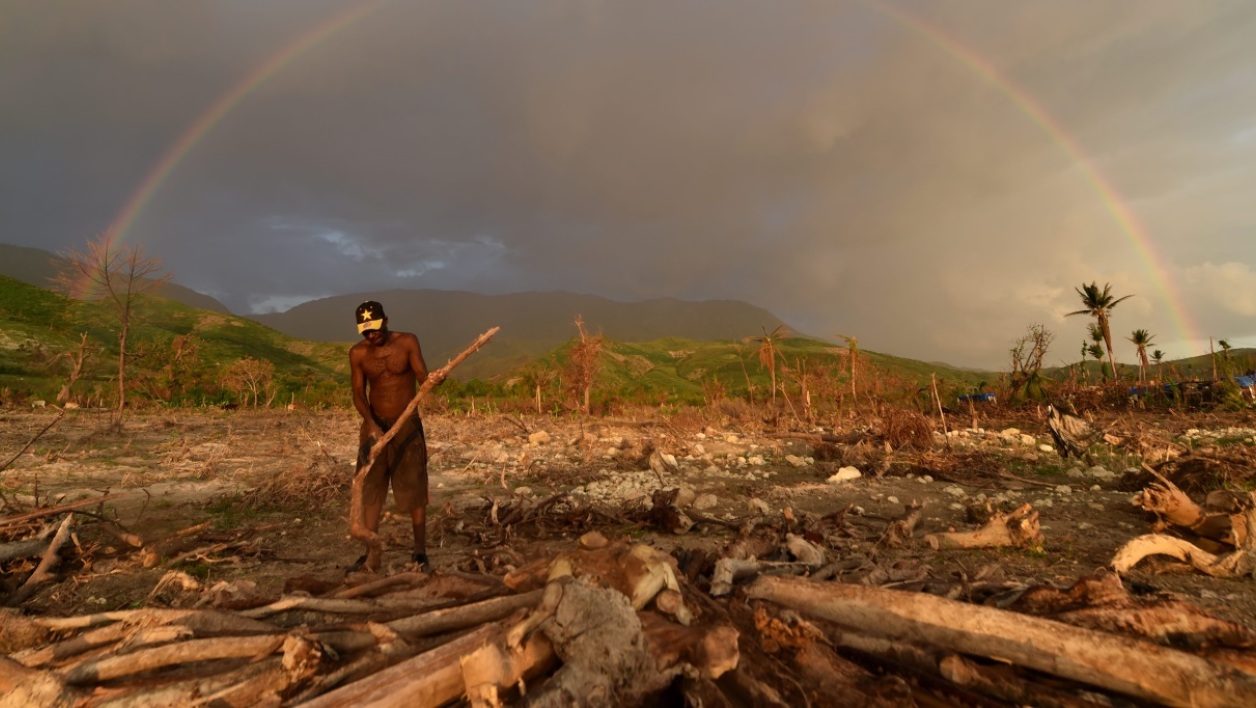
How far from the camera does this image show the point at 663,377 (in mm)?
85500

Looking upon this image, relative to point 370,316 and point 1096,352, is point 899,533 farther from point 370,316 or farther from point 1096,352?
point 1096,352

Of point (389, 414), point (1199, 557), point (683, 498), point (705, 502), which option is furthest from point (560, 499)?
point (1199, 557)

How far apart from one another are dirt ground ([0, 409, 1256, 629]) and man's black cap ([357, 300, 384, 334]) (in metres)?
1.99

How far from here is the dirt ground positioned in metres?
4.29

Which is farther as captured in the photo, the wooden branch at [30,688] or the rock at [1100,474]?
the rock at [1100,474]

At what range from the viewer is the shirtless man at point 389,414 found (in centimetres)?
492

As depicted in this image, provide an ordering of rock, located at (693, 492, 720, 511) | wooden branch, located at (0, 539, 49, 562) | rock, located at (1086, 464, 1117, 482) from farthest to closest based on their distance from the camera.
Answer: rock, located at (1086, 464, 1117, 482) < rock, located at (693, 492, 720, 511) < wooden branch, located at (0, 539, 49, 562)

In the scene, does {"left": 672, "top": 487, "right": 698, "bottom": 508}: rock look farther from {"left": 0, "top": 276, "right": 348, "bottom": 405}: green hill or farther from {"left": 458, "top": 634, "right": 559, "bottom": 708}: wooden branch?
{"left": 0, "top": 276, "right": 348, "bottom": 405}: green hill

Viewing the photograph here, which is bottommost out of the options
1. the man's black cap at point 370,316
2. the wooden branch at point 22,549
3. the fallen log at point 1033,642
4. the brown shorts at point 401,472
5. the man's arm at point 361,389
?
the wooden branch at point 22,549

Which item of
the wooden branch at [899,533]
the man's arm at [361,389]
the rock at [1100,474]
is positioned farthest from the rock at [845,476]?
the man's arm at [361,389]

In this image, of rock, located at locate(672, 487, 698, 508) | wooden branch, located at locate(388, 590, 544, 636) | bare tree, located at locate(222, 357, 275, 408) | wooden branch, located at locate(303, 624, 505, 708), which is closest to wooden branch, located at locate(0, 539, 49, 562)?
wooden branch, located at locate(388, 590, 544, 636)

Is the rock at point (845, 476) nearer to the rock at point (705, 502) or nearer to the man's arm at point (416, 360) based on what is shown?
the rock at point (705, 502)

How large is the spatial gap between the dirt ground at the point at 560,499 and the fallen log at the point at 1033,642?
1.84 ft

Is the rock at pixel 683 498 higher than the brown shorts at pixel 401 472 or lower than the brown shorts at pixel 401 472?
lower
